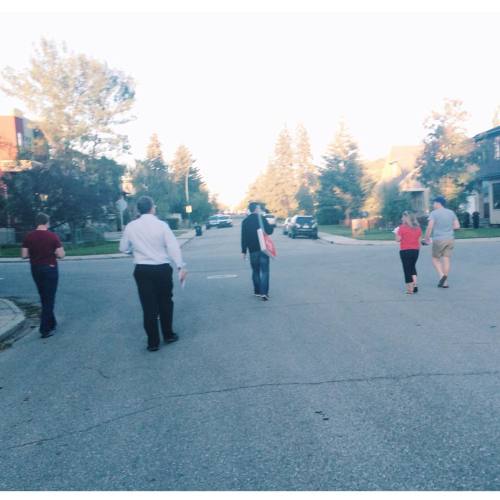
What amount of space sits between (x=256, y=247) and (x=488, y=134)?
29.4 m

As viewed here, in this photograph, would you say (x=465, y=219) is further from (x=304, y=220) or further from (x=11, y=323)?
(x=11, y=323)

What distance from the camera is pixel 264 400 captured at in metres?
4.63

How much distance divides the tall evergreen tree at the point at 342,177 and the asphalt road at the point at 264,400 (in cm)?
3905

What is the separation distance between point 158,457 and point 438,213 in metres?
9.02

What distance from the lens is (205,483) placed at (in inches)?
127

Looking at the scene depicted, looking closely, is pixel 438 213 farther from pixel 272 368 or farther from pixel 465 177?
pixel 465 177

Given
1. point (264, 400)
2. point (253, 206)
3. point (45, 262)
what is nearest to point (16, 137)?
point (253, 206)

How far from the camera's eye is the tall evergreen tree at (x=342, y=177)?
47625mm

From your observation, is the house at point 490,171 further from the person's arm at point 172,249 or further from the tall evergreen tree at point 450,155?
the person's arm at point 172,249

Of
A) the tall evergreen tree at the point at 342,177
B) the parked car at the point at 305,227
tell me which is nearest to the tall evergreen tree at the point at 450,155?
the parked car at the point at 305,227

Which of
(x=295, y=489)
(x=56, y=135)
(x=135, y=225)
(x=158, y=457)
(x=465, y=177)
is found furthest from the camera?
(x=56, y=135)

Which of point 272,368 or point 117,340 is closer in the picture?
point 272,368

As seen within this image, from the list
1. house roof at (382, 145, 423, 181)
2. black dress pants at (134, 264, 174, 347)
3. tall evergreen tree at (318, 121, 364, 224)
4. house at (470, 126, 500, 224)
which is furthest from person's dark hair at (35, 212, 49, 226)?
house roof at (382, 145, 423, 181)

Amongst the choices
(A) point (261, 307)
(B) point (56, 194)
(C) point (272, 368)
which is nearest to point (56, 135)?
(B) point (56, 194)
